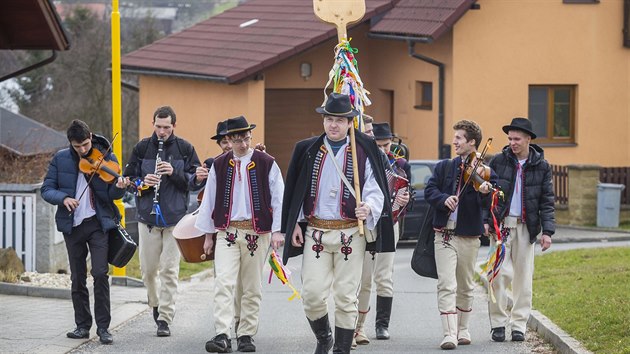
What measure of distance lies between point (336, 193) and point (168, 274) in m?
2.61

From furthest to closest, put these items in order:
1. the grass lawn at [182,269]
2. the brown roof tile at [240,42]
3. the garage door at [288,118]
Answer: the garage door at [288,118] < the brown roof tile at [240,42] < the grass lawn at [182,269]

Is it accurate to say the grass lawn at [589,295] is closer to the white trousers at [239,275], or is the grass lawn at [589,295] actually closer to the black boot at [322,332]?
the black boot at [322,332]

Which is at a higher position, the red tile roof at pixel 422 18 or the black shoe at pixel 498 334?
the red tile roof at pixel 422 18

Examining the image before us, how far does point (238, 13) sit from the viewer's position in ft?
116

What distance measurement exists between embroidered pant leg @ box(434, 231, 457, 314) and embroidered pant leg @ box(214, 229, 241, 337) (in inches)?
66.1

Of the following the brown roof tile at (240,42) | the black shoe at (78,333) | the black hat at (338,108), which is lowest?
the black shoe at (78,333)

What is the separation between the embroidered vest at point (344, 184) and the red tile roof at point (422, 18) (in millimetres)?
18280

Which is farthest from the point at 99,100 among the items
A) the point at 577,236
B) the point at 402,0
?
the point at 577,236

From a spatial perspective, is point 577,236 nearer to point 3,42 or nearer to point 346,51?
point 3,42

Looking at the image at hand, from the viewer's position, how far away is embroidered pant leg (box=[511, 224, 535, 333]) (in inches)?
454

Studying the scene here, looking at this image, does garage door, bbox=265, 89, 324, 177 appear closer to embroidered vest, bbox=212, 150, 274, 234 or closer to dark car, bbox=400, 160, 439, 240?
dark car, bbox=400, 160, 439, 240

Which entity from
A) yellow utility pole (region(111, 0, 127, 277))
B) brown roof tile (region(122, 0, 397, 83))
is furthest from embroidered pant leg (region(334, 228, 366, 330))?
brown roof tile (region(122, 0, 397, 83))

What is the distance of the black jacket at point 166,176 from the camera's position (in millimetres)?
11625

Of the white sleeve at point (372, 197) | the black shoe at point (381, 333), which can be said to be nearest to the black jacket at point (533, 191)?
the black shoe at point (381, 333)
